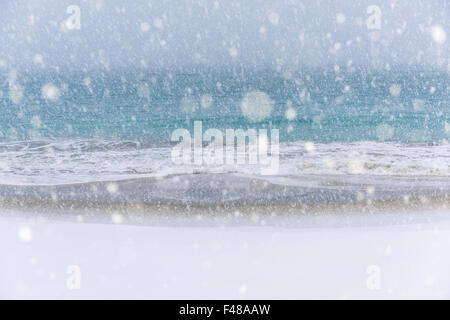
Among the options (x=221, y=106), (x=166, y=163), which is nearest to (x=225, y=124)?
(x=221, y=106)

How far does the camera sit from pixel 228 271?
Answer: 3410 millimetres

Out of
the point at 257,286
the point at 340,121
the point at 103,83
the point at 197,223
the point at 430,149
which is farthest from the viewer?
the point at 103,83

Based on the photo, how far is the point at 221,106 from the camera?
25672 mm

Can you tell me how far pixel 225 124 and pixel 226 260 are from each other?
1668 centimetres

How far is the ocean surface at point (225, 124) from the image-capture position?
770cm

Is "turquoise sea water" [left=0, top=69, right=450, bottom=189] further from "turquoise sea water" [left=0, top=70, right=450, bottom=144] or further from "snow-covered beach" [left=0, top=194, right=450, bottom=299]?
"snow-covered beach" [left=0, top=194, right=450, bottom=299]

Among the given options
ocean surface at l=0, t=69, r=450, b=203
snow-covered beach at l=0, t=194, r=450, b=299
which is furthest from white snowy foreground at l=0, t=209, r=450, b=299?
ocean surface at l=0, t=69, r=450, b=203

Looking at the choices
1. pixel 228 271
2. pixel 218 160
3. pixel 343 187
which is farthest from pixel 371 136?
pixel 228 271

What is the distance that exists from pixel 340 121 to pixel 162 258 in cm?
1783

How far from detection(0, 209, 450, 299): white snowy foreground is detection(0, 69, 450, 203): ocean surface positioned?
2.00 meters

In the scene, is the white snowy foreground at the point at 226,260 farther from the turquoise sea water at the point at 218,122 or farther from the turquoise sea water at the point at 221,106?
the turquoise sea water at the point at 221,106

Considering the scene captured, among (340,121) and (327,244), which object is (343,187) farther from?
(340,121)

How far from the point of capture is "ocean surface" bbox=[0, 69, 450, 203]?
7.70m

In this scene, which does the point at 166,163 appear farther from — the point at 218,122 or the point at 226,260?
the point at 218,122
